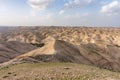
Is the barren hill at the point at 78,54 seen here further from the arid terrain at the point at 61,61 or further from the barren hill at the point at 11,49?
the barren hill at the point at 11,49

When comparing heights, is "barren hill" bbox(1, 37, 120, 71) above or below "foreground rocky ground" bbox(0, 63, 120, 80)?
below

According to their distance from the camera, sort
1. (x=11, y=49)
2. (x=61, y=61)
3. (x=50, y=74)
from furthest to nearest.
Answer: (x=11, y=49)
(x=61, y=61)
(x=50, y=74)

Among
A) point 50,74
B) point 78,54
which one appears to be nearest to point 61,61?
point 78,54

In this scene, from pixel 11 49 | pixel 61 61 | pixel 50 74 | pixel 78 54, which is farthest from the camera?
pixel 11 49

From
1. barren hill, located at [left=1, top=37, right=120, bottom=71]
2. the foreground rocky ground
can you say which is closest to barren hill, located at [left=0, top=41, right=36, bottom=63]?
barren hill, located at [left=1, top=37, right=120, bottom=71]

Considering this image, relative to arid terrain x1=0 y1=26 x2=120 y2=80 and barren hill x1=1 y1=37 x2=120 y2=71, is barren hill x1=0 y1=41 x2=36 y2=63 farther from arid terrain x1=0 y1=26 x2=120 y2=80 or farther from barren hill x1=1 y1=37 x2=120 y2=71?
barren hill x1=1 y1=37 x2=120 y2=71

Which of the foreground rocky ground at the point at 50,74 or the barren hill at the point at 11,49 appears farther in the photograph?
the barren hill at the point at 11,49

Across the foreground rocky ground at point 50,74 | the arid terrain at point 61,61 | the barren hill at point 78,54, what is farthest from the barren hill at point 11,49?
the foreground rocky ground at point 50,74

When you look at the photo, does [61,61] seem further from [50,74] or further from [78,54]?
[50,74]

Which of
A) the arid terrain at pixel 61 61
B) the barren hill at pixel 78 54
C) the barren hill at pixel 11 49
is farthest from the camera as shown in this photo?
the barren hill at pixel 11 49

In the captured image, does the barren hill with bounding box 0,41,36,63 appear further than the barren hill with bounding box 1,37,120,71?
Yes

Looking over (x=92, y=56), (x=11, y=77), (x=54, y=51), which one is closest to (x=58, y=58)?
(x=54, y=51)
